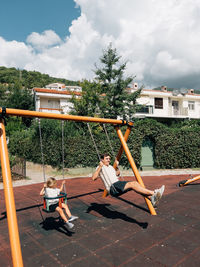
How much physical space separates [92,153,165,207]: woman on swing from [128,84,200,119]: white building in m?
23.4

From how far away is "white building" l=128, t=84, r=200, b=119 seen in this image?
28.3 meters

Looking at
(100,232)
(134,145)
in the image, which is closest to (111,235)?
(100,232)

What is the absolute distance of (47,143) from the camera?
11695mm

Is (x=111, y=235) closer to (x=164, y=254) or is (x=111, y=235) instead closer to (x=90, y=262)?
(x=90, y=262)

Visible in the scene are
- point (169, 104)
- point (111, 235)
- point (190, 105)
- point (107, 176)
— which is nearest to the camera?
point (111, 235)

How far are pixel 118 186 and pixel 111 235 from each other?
2.82ft

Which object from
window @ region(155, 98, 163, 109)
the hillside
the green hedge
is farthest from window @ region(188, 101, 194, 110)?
the hillside

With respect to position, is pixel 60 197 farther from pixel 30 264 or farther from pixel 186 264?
pixel 186 264

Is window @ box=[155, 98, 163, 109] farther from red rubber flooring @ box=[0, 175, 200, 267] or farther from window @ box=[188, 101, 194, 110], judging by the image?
red rubber flooring @ box=[0, 175, 200, 267]

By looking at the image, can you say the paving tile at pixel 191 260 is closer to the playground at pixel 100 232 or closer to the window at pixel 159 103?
the playground at pixel 100 232

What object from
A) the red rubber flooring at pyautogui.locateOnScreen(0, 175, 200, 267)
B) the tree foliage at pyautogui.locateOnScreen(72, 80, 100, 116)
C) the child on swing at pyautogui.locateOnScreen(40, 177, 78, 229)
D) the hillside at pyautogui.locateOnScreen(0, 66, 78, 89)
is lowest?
the red rubber flooring at pyautogui.locateOnScreen(0, 175, 200, 267)

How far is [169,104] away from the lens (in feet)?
99.8

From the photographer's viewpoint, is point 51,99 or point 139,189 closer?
point 139,189

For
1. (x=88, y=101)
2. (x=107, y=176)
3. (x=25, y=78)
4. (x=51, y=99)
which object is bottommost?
(x=107, y=176)
